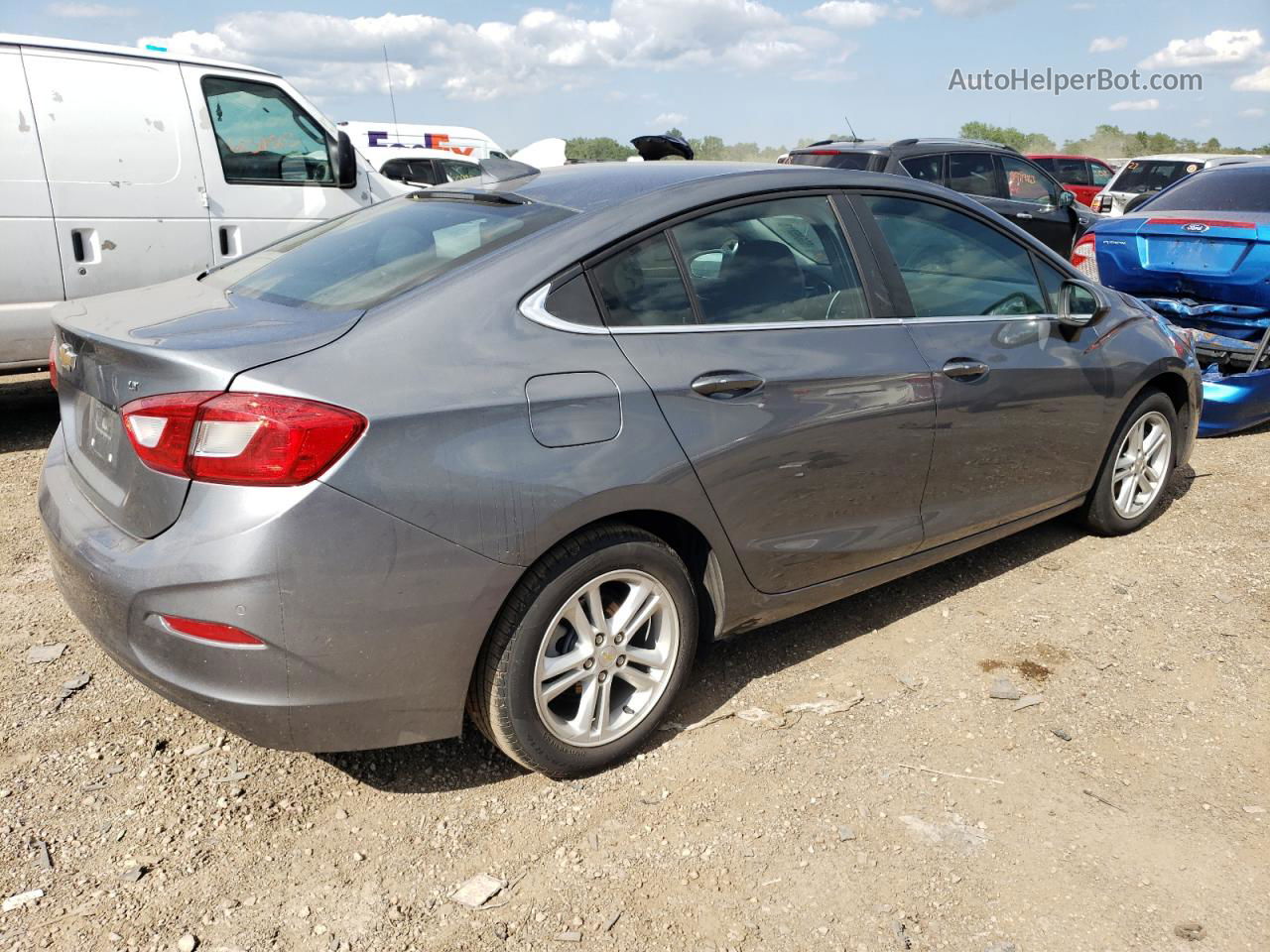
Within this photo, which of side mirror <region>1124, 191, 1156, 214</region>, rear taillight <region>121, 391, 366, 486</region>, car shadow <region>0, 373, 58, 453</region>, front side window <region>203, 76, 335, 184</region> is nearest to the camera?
rear taillight <region>121, 391, 366, 486</region>

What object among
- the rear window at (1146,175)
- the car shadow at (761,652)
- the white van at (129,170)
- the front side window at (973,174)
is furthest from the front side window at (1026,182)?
the white van at (129,170)

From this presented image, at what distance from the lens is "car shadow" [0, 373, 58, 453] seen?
6070 millimetres

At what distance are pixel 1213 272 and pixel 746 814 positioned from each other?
5.42 m

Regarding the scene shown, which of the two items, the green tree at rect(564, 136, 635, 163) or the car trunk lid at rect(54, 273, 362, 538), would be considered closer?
the car trunk lid at rect(54, 273, 362, 538)

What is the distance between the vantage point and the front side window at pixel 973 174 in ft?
34.0

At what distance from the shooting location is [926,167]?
10.1 metres

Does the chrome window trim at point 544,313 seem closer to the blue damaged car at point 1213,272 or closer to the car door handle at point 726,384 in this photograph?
the car door handle at point 726,384

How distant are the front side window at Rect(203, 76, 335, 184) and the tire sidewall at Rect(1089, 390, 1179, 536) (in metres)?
5.10

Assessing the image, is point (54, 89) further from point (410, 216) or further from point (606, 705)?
point (606, 705)

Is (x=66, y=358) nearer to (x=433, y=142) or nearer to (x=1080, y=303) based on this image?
(x=1080, y=303)

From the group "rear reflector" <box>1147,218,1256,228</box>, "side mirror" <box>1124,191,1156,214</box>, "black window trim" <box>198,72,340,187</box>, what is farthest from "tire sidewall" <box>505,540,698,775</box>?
"side mirror" <box>1124,191,1156,214</box>

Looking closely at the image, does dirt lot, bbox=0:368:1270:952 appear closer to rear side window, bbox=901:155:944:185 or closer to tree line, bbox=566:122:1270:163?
rear side window, bbox=901:155:944:185

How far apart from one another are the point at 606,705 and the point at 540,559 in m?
0.53

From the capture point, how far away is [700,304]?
304 cm
